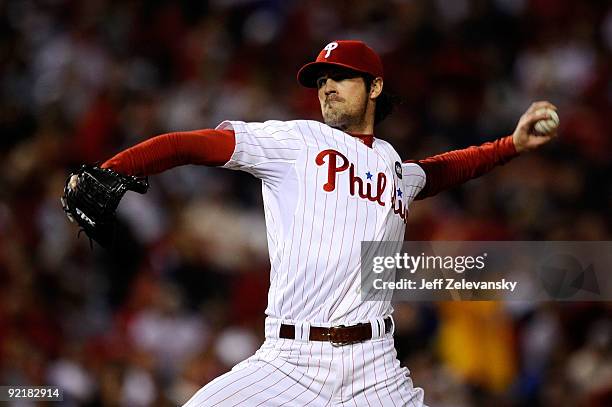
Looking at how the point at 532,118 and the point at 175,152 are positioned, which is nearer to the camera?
the point at 175,152

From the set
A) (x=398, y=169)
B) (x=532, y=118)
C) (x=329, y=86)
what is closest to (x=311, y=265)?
(x=398, y=169)

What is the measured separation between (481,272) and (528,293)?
1.55 ft

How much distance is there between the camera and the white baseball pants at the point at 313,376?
280 cm

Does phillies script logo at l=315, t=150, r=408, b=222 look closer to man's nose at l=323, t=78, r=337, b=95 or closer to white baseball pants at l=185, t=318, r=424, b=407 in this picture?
man's nose at l=323, t=78, r=337, b=95

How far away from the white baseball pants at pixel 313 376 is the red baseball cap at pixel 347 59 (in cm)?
83

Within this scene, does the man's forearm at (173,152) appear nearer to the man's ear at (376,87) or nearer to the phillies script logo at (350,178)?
the phillies script logo at (350,178)

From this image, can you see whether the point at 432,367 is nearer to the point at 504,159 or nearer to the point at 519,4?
the point at 504,159

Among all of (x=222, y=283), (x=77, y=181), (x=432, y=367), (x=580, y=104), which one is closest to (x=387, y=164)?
(x=77, y=181)

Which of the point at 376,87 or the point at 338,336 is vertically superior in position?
the point at 376,87

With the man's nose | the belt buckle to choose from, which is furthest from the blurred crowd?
the belt buckle

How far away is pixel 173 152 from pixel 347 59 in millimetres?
751

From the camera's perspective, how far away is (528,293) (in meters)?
5.04

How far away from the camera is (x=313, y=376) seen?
2871 mm

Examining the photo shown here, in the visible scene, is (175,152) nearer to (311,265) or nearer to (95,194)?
(95,194)
